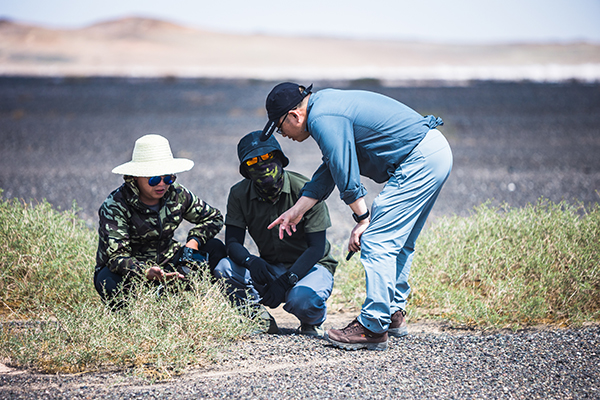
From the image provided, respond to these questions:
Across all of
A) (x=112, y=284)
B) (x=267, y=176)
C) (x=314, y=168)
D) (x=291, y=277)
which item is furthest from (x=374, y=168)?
(x=314, y=168)

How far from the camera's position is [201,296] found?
4012 mm

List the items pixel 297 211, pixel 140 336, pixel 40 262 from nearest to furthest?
pixel 140 336
pixel 297 211
pixel 40 262

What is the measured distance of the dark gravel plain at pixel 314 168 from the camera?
3279mm

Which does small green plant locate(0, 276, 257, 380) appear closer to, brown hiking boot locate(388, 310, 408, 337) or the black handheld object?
the black handheld object

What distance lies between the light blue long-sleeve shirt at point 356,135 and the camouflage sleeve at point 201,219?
957 millimetres

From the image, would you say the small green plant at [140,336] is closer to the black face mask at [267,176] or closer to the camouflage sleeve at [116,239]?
the camouflage sleeve at [116,239]

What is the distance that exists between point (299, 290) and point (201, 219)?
37.9 inches

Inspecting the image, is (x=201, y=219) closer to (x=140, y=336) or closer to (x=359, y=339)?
(x=140, y=336)

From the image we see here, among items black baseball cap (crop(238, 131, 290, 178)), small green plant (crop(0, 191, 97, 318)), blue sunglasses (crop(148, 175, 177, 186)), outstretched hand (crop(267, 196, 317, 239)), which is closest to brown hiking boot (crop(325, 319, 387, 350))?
outstretched hand (crop(267, 196, 317, 239))

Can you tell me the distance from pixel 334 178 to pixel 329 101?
504 millimetres

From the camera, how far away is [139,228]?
397cm

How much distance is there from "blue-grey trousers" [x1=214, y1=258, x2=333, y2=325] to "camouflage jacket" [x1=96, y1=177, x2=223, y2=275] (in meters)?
0.37

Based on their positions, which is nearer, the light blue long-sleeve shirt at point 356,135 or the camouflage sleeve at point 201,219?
the light blue long-sleeve shirt at point 356,135

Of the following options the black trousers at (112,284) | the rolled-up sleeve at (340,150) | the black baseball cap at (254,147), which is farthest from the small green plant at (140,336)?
the rolled-up sleeve at (340,150)
